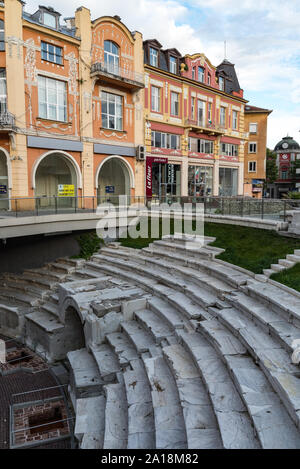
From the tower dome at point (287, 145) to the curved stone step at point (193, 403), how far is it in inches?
2650

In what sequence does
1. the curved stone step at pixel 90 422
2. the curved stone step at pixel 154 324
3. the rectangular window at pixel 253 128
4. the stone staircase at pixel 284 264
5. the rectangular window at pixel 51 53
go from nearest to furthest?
the curved stone step at pixel 90 422 → the curved stone step at pixel 154 324 → the stone staircase at pixel 284 264 → the rectangular window at pixel 51 53 → the rectangular window at pixel 253 128

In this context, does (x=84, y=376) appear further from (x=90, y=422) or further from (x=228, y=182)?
(x=228, y=182)

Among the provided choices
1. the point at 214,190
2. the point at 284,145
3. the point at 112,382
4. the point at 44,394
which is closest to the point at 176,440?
the point at 112,382

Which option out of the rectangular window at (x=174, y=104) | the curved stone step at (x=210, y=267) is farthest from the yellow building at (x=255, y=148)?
the curved stone step at (x=210, y=267)

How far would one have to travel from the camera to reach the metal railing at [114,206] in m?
13.4

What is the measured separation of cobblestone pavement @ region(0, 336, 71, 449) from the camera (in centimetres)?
775

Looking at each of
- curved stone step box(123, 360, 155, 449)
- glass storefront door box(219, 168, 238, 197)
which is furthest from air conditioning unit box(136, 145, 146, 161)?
curved stone step box(123, 360, 155, 449)

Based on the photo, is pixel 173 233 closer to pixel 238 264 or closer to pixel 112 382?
pixel 238 264

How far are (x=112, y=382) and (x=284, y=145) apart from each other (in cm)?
6847

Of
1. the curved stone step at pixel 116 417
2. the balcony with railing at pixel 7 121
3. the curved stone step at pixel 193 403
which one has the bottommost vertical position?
the curved stone step at pixel 116 417

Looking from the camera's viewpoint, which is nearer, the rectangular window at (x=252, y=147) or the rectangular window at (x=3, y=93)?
the rectangular window at (x=3, y=93)

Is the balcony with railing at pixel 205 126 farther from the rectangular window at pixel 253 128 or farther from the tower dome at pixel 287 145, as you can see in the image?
the tower dome at pixel 287 145

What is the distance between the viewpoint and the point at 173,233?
51.8 ft

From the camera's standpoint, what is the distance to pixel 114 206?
1742cm
